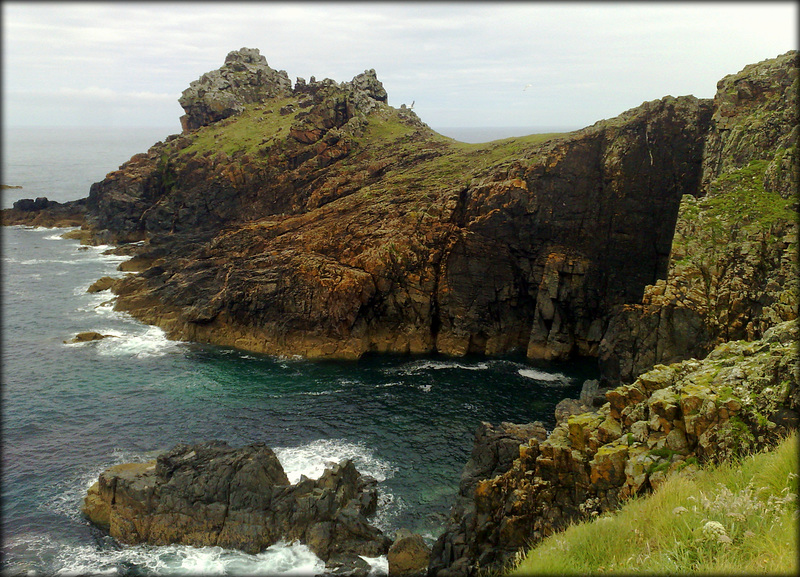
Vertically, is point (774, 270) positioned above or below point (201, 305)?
above

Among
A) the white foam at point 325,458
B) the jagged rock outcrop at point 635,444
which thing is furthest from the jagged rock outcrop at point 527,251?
the white foam at point 325,458

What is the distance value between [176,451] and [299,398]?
14414 millimetres

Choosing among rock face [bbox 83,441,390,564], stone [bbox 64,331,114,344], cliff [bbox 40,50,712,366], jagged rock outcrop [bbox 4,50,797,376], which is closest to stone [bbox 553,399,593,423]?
jagged rock outcrop [bbox 4,50,797,376]

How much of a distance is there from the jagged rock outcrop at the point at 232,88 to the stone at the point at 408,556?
324 feet

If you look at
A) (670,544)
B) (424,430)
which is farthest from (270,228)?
(670,544)

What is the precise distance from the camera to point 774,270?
36594mm

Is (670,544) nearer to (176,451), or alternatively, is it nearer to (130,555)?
(130,555)

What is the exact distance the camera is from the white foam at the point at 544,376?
50656mm

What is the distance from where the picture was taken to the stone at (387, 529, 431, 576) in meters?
27.1

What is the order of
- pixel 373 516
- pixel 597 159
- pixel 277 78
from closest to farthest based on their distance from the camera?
pixel 373 516 → pixel 597 159 → pixel 277 78

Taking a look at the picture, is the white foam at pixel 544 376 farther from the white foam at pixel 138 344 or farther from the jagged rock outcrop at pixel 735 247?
the white foam at pixel 138 344

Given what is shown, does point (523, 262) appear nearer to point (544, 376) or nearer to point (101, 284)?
point (544, 376)

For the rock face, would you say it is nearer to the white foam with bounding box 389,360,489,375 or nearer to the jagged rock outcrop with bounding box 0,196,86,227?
the white foam with bounding box 389,360,489,375

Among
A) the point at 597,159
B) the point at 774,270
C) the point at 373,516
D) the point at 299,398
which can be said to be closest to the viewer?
the point at 373,516
